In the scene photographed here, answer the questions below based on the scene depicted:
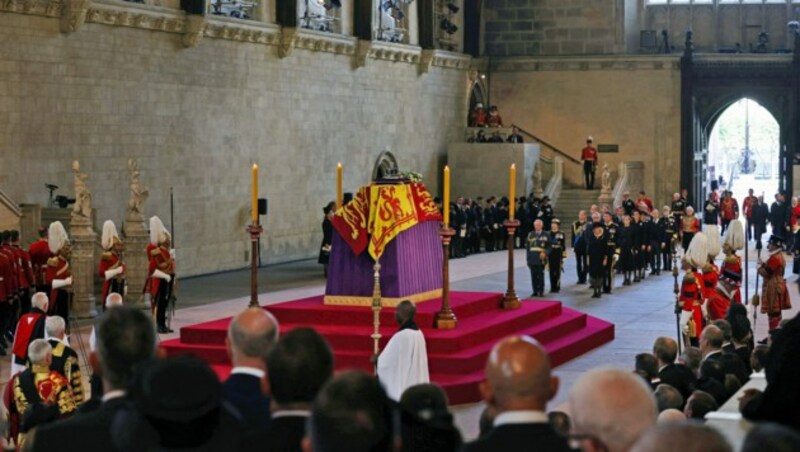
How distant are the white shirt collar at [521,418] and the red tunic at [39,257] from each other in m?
15.4

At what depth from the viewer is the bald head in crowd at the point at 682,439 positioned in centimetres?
348

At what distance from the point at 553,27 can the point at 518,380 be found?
37560mm

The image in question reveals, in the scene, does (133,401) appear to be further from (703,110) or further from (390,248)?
(703,110)

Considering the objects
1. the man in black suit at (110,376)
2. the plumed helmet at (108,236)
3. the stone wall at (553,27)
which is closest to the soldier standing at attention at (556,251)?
the plumed helmet at (108,236)

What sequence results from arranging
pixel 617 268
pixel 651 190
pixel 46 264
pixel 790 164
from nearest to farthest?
pixel 46 264 → pixel 617 268 → pixel 790 164 → pixel 651 190

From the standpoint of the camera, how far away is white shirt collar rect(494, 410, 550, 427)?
4246 mm

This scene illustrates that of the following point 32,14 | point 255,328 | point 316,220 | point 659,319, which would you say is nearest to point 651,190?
point 316,220

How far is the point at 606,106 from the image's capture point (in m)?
40.4

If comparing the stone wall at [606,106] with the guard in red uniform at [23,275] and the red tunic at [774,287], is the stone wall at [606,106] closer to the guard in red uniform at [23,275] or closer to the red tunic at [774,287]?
the red tunic at [774,287]

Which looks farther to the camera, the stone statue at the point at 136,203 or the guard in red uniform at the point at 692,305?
the stone statue at the point at 136,203

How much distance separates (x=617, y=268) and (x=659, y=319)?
217 inches

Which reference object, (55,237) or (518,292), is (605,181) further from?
(55,237)

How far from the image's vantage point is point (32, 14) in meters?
23.0

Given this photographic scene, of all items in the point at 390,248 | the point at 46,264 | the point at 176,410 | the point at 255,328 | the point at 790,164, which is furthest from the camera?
the point at 790,164
